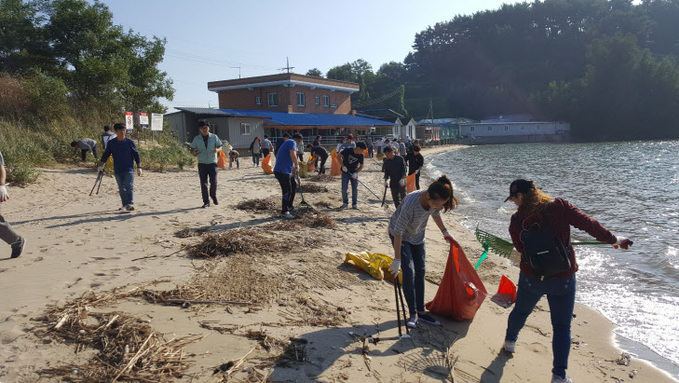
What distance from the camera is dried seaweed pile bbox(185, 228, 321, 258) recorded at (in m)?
5.73

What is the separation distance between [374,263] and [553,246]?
2.55 m

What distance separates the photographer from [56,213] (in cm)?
833

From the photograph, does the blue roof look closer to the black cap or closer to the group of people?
the group of people

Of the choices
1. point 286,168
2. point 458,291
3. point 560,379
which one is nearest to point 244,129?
point 286,168

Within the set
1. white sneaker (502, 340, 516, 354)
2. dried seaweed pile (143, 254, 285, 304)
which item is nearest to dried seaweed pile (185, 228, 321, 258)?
dried seaweed pile (143, 254, 285, 304)

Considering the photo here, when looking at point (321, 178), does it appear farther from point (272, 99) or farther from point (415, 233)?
point (272, 99)

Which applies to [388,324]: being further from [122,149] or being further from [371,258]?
[122,149]

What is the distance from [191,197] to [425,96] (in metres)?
112

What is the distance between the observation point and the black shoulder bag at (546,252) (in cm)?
331

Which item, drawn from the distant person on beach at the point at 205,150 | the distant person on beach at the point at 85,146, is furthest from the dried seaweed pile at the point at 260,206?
the distant person on beach at the point at 85,146

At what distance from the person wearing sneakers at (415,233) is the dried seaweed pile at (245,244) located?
2.29 m

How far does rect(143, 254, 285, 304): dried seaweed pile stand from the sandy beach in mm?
12

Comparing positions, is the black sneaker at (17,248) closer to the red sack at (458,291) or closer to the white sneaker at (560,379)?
the red sack at (458,291)

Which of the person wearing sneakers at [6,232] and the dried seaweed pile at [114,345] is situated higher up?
the person wearing sneakers at [6,232]
